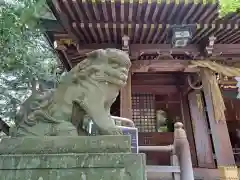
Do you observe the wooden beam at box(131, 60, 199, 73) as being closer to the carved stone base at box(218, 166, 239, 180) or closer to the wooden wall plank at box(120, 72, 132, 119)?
the wooden wall plank at box(120, 72, 132, 119)

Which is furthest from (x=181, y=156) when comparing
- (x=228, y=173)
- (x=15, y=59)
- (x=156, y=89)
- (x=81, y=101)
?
(x=15, y=59)

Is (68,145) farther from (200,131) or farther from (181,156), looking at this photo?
(200,131)

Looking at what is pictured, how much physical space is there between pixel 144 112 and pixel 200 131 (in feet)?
4.96

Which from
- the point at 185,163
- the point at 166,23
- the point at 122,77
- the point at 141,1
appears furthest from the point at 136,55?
the point at 122,77

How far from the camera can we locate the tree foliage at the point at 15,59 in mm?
5297

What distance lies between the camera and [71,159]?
199 centimetres

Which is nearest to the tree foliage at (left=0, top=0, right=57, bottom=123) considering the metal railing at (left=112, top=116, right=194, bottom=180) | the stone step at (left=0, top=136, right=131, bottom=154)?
the metal railing at (left=112, top=116, right=194, bottom=180)

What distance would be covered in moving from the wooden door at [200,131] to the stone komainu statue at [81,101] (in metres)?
4.57

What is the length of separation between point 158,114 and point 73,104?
5.08m

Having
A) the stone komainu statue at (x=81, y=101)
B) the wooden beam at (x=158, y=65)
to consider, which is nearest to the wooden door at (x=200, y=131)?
the wooden beam at (x=158, y=65)

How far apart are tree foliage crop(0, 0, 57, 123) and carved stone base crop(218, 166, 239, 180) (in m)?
3.63

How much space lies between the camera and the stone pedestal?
6.36 feet

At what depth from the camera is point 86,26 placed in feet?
16.4

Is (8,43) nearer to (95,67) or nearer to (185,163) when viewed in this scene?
(95,67)
